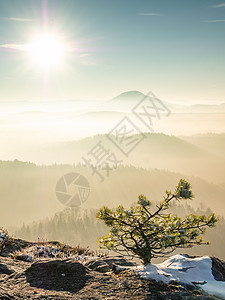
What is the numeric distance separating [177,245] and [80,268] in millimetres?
3445

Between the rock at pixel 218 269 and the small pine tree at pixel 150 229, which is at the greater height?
the small pine tree at pixel 150 229

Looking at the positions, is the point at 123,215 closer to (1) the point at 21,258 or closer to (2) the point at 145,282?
(2) the point at 145,282

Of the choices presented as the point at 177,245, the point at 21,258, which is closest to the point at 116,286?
the point at 177,245

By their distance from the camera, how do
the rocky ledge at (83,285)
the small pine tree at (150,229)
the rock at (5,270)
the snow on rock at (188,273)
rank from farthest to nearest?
the rock at (5,270) → the small pine tree at (150,229) → the snow on rock at (188,273) → the rocky ledge at (83,285)

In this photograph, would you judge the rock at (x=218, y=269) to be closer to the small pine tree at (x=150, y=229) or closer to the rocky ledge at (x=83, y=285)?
the rocky ledge at (x=83, y=285)

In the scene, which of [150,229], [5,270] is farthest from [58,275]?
[150,229]

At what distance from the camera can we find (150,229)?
882 cm

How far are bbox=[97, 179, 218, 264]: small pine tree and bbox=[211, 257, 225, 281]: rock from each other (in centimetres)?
113

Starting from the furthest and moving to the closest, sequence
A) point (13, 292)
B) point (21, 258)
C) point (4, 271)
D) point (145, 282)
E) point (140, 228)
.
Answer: point (21, 258), point (4, 271), point (140, 228), point (145, 282), point (13, 292)

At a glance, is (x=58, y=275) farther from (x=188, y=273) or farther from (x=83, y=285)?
(x=188, y=273)

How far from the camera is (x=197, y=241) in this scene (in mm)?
8875

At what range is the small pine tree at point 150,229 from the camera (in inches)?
336

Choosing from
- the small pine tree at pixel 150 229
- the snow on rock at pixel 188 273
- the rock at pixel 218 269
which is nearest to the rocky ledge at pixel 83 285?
the rock at pixel 218 269

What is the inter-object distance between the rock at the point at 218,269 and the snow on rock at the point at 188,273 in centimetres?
15
